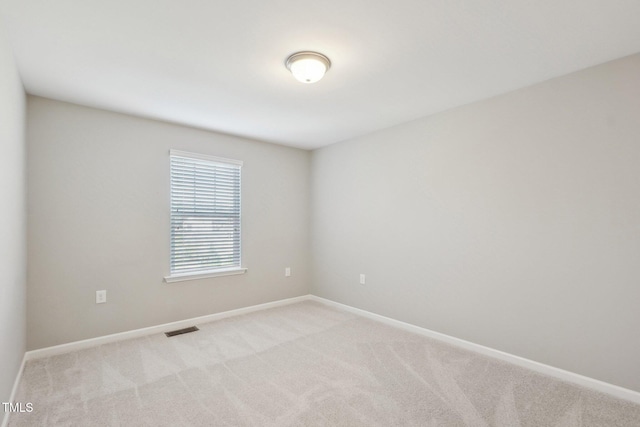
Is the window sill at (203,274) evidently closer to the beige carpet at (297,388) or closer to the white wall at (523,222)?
the beige carpet at (297,388)

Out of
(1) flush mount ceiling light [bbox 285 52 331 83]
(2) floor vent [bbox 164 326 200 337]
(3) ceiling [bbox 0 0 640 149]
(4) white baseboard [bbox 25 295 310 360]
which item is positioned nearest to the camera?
(3) ceiling [bbox 0 0 640 149]

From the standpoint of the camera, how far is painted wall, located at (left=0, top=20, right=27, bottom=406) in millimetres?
1793

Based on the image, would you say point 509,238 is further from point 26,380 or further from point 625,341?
point 26,380

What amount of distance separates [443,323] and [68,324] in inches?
144

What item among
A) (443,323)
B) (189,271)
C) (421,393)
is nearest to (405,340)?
(443,323)

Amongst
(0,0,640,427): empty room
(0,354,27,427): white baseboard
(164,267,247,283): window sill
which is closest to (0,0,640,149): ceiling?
(0,0,640,427): empty room

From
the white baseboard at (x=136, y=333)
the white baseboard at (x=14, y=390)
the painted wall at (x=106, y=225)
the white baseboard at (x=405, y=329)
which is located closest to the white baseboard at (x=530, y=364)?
the white baseboard at (x=405, y=329)

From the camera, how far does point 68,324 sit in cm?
292

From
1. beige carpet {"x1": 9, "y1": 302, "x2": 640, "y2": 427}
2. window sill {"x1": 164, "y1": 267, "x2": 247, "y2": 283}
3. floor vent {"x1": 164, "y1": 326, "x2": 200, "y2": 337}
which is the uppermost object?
window sill {"x1": 164, "y1": 267, "x2": 247, "y2": 283}

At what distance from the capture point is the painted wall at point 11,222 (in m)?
1.79

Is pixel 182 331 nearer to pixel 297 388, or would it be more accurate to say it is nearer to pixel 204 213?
pixel 204 213

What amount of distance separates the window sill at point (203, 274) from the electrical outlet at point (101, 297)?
0.57 metres

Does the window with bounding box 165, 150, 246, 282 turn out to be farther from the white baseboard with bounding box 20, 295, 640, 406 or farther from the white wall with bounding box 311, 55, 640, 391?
the white wall with bounding box 311, 55, 640, 391

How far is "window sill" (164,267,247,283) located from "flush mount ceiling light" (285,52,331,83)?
8.62 ft
